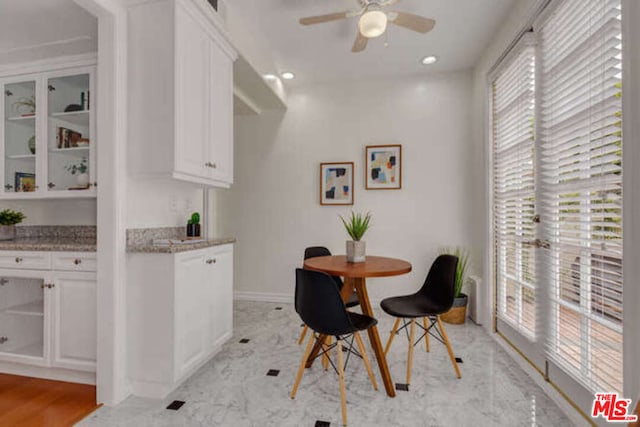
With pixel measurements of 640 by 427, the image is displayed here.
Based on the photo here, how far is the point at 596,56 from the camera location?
1615mm

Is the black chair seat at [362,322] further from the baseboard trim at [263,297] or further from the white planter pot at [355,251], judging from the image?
the baseboard trim at [263,297]

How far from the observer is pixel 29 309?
2.25m

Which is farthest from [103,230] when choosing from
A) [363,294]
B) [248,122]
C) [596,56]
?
[596,56]

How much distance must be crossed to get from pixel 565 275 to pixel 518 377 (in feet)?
2.74

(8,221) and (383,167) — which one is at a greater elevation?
(383,167)

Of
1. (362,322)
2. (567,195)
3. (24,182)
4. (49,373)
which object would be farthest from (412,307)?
(24,182)

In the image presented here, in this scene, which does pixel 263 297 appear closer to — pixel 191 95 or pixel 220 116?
pixel 220 116

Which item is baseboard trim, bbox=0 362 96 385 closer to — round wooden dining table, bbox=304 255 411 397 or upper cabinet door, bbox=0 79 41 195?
upper cabinet door, bbox=0 79 41 195

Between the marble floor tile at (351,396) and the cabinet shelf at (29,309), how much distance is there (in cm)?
94

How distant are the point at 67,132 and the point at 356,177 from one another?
9.49 feet

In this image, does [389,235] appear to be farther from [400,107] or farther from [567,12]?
[567,12]

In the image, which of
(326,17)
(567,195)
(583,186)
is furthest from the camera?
(326,17)

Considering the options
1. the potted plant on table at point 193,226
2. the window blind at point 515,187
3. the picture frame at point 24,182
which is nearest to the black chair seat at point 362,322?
the window blind at point 515,187

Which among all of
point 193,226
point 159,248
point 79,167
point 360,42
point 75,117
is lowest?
point 159,248
